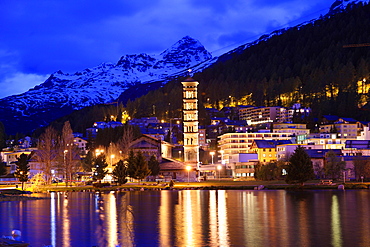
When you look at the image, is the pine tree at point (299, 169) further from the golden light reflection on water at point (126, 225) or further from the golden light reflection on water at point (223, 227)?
the golden light reflection on water at point (126, 225)

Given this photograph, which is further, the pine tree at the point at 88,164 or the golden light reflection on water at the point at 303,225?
the pine tree at the point at 88,164

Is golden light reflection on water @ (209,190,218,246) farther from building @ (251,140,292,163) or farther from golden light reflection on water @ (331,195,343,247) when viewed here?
building @ (251,140,292,163)

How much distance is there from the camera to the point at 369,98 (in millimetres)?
193750

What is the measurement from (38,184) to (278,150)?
222ft

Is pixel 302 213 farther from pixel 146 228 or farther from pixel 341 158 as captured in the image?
pixel 341 158

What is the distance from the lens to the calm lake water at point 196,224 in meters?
31.3

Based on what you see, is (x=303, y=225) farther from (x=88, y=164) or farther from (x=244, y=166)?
(x=88, y=164)

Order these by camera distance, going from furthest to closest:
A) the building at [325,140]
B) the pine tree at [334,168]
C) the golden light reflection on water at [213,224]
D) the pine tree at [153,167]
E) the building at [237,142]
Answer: the building at [237,142] → the building at [325,140] → the pine tree at [153,167] → the pine tree at [334,168] → the golden light reflection on water at [213,224]

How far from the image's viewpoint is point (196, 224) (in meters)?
39.0

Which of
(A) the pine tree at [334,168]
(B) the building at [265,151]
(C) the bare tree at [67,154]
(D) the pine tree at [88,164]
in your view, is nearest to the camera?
(C) the bare tree at [67,154]

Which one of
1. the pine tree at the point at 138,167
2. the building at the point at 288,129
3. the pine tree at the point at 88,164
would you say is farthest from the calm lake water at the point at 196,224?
the building at the point at 288,129

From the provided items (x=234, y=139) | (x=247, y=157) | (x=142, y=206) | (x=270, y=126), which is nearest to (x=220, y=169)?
(x=247, y=157)

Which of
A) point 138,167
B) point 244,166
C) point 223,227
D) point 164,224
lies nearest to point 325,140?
point 244,166

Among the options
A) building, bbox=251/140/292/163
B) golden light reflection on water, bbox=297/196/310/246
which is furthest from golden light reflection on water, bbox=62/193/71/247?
building, bbox=251/140/292/163
